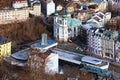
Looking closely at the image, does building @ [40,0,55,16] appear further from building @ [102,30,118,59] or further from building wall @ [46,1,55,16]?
building @ [102,30,118,59]

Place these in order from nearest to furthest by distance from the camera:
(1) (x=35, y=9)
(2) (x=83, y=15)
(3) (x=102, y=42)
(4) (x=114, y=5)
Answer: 1. (3) (x=102, y=42)
2. (2) (x=83, y=15)
3. (1) (x=35, y=9)
4. (4) (x=114, y=5)

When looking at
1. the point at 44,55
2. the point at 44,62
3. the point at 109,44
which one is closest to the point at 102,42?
the point at 109,44

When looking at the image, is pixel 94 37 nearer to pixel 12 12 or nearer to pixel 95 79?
pixel 95 79

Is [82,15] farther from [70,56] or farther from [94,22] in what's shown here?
[70,56]

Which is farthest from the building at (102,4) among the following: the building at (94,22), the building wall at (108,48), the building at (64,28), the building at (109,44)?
the building wall at (108,48)

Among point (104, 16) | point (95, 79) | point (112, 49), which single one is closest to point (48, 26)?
point (104, 16)

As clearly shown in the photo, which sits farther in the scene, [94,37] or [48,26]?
[48,26]
